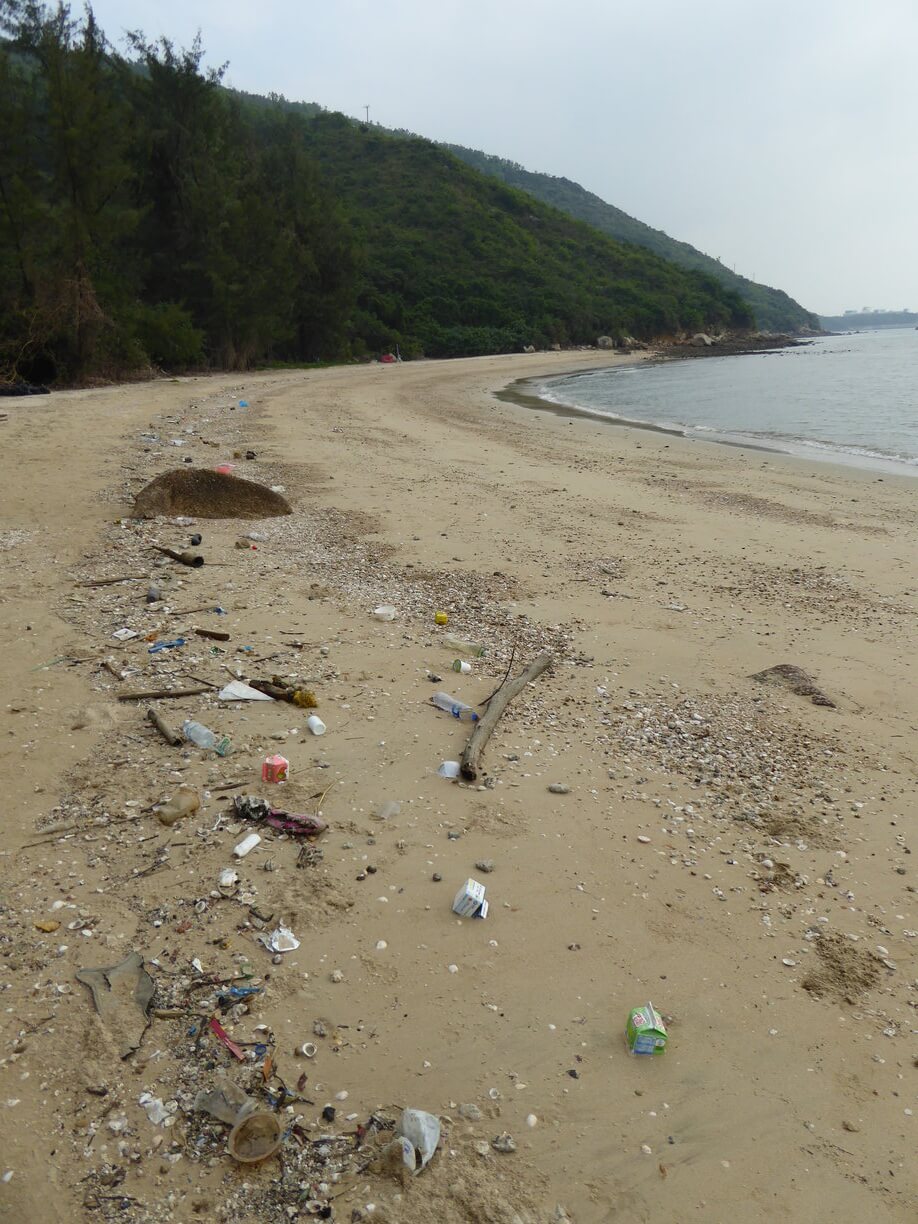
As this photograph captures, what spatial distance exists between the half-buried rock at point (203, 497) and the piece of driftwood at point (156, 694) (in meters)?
3.98

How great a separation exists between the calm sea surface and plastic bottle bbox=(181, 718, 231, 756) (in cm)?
1424

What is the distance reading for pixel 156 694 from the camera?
173 inches

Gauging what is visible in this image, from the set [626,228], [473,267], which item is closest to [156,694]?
[473,267]

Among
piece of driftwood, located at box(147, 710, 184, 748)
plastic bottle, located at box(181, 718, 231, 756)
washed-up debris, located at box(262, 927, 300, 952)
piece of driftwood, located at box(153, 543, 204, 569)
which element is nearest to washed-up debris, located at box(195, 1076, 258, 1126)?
washed-up debris, located at box(262, 927, 300, 952)

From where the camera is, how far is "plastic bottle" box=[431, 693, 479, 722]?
448 centimetres

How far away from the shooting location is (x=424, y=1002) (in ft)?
8.68

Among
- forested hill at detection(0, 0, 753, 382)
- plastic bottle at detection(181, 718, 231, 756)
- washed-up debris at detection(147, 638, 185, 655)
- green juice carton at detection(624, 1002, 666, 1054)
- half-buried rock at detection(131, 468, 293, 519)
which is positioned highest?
forested hill at detection(0, 0, 753, 382)

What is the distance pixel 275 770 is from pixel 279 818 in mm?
342

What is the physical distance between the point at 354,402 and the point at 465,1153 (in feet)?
66.8

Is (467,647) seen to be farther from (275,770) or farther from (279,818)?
(279,818)

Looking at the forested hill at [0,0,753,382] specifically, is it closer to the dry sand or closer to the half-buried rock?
the half-buried rock

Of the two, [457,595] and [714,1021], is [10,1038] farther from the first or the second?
[457,595]

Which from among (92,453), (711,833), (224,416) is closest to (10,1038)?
(711,833)

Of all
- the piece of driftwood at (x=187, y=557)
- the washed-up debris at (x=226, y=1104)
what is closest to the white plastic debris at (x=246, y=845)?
the washed-up debris at (x=226, y=1104)
